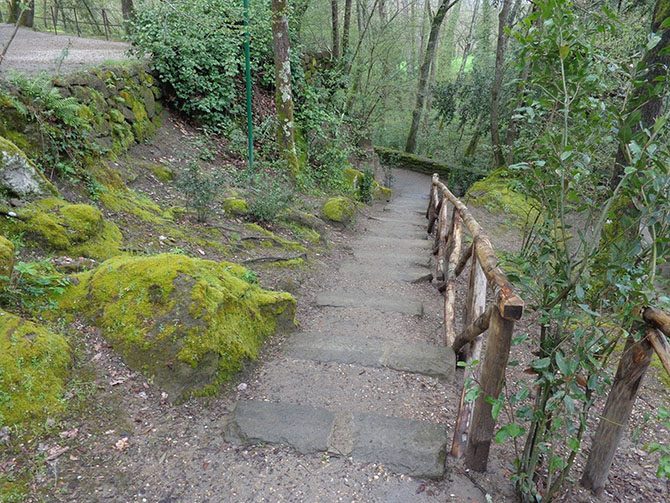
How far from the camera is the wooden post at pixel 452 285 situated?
378 cm

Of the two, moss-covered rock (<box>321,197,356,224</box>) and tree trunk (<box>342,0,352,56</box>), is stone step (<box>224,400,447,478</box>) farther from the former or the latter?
tree trunk (<box>342,0,352,56</box>)

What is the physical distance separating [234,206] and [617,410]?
4.90 m

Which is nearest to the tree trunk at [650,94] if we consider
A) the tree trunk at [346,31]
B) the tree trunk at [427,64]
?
the tree trunk at [346,31]

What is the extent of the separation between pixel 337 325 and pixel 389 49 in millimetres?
12705

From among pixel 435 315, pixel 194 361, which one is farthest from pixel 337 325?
pixel 194 361

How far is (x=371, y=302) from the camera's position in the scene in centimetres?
450

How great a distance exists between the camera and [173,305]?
2.75 metres

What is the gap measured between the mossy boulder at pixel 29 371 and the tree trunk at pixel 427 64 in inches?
609

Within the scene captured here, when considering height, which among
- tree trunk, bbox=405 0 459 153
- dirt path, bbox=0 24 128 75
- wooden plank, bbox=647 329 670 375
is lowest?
wooden plank, bbox=647 329 670 375

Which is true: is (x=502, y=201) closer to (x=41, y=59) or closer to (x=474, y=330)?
(x=474, y=330)

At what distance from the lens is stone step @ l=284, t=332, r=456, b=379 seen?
312 centimetres

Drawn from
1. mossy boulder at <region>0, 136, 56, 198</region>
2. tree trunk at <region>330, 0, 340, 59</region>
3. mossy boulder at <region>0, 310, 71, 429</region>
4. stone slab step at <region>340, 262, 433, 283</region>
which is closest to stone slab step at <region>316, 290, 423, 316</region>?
stone slab step at <region>340, 262, 433, 283</region>

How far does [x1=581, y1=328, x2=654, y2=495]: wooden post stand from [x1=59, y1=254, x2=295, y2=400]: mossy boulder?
6.88 ft

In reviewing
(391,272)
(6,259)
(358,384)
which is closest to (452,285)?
(391,272)
